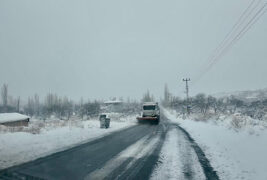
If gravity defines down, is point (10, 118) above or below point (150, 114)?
below

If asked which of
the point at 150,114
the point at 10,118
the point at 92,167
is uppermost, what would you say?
the point at 150,114

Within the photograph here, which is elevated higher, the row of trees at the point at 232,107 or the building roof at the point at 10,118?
the row of trees at the point at 232,107

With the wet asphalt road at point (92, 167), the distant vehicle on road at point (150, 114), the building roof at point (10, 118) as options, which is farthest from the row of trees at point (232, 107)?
the building roof at point (10, 118)

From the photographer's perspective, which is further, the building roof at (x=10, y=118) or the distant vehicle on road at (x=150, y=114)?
the building roof at (x=10, y=118)

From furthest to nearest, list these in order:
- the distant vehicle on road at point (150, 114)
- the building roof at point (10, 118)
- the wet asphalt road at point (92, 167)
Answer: the building roof at point (10, 118) → the distant vehicle on road at point (150, 114) → the wet asphalt road at point (92, 167)

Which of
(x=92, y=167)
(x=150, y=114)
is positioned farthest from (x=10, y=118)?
(x=92, y=167)

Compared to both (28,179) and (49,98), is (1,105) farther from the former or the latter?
(28,179)

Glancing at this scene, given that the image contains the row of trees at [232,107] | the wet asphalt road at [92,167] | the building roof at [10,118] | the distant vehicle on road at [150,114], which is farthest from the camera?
the building roof at [10,118]

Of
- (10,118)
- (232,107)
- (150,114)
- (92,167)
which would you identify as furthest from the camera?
(232,107)

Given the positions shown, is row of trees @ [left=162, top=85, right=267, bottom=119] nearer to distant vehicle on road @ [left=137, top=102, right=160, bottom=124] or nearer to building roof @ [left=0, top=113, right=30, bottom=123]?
distant vehicle on road @ [left=137, top=102, right=160, bottom=124]

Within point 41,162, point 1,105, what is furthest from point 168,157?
point 1,105

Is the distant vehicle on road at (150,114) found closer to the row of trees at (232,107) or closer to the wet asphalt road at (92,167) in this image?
the row of trees at (232,107)

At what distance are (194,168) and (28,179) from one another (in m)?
4.92

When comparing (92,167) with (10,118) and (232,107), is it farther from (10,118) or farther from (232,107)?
(232,107)
